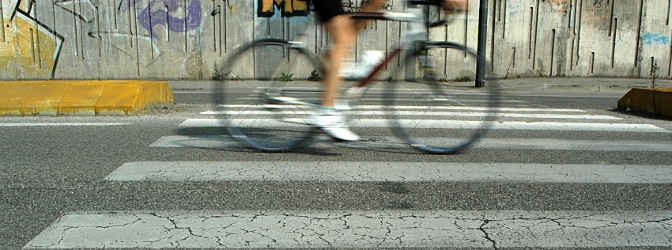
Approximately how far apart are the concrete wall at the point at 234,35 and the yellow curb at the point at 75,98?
7.26 metres

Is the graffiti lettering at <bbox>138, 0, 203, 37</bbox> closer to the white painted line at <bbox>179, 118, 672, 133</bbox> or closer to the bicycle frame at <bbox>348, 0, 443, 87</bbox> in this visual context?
the white painted line at <bbox>179, 118, 672, 133</bbox>

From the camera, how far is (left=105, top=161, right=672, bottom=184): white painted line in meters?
3.80

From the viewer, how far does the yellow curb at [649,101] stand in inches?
272

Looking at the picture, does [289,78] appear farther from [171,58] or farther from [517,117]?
[171,58]

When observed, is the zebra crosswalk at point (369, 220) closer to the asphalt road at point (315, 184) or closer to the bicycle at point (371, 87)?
the asphalt road at point (315, 184)

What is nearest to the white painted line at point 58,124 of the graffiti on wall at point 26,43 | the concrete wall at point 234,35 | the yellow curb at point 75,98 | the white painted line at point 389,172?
the yellow curb at point 75,98

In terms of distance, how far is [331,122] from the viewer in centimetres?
438

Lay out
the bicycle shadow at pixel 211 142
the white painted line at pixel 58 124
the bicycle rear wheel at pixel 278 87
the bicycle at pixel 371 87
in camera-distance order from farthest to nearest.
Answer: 1. the white painted line at pixel 58 124
2. the bicycle shadow at pixel 211 142
3. the bicycle rear wheel at pixel 278 87
4. the bicycle at pixel 371 87

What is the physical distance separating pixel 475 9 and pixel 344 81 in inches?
449

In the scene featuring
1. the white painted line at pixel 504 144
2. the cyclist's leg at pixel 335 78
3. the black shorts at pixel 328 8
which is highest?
the black shorts at pixel 328 8

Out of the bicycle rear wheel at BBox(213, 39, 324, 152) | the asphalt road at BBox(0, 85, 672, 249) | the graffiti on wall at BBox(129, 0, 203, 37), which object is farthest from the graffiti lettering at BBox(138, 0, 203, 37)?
the bicycle rear wheel at BBox(213, 39, 324, 152)

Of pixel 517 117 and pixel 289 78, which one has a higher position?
pixel 289 78

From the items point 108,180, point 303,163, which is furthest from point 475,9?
point 108,180

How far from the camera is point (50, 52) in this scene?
14.3 m
